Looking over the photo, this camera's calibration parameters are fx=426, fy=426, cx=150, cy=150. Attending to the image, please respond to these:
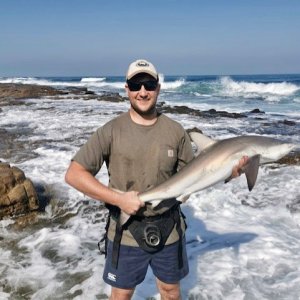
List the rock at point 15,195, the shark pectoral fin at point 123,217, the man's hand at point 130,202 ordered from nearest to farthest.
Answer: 1. the man's hand at point 130,202
2. the shark pectoral fin at point 123,217
3. the rock at point 15,195

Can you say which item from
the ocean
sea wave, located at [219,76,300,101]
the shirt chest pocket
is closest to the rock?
the ocean

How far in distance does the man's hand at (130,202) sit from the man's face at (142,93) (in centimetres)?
63

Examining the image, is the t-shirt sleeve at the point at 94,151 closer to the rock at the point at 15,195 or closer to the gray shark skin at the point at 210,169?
the gray shark skin at the point at 210,169

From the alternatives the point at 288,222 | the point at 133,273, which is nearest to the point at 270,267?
the point at 288,222

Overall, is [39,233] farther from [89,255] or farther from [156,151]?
[156,151]

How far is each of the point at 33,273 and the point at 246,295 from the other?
8.86ft

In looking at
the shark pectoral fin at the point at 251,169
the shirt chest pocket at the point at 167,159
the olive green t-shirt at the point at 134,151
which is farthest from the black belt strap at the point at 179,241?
the shark pectoral fin at the point at 251,169

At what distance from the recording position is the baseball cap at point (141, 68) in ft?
10.6

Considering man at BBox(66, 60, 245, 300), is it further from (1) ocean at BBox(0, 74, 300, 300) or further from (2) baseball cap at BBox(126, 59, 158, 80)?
(1) ocean at BBox(0, 74, 300, 300)

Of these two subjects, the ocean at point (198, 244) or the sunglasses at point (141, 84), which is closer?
the sunglasses at point (141, 84)

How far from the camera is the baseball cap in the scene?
3.23m

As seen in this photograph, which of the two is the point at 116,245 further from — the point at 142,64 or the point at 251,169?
the point at 142,64

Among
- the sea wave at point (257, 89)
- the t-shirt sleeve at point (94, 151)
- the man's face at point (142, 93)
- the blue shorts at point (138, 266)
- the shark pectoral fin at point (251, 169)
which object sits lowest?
the sea wave at point (257, 89)

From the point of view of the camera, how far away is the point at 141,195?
312 cm
